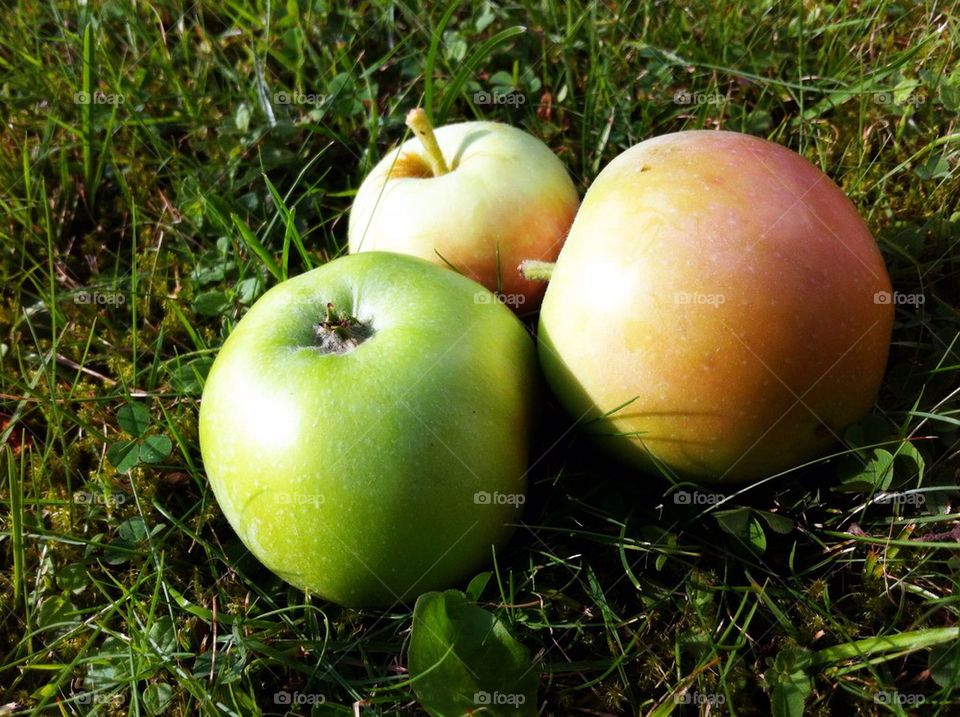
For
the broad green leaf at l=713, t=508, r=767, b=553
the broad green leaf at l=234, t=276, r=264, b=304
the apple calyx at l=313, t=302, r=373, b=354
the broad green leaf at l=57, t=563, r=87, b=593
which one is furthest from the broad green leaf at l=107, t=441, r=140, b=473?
the broad green leaf at l=713, t=508, r=767, b=553

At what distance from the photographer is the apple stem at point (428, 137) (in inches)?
97.8

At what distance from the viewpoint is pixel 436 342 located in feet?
6.51

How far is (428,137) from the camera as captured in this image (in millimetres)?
2559

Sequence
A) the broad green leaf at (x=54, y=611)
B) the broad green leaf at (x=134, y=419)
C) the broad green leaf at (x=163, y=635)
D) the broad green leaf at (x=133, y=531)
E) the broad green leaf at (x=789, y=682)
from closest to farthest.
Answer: the broad green leaf at (x=789, y=682)
the broad green leaf at (x=163, y=635)
the broad green leaf at (x=54, y=611)
the broad green leaf at (x=133, y=531)
the broad green leaf at (x=134, y=419)

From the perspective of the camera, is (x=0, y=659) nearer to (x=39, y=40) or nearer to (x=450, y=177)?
(x=450, y=177)

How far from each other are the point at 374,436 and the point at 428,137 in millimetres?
1118

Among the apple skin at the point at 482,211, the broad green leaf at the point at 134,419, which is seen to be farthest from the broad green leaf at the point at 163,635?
the apple skin at the point at 482,211

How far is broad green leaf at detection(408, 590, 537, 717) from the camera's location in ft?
6.08

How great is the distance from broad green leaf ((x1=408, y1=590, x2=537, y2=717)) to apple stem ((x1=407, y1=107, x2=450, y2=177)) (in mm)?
1373

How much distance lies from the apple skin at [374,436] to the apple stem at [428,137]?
1.81 feet

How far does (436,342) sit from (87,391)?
5.03ft

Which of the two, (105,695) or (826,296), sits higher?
(826,296)

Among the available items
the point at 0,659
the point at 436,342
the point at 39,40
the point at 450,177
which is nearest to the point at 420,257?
the point at 450,177

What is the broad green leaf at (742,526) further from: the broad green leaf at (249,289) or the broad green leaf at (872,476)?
the broad green leaf at (249,289)
